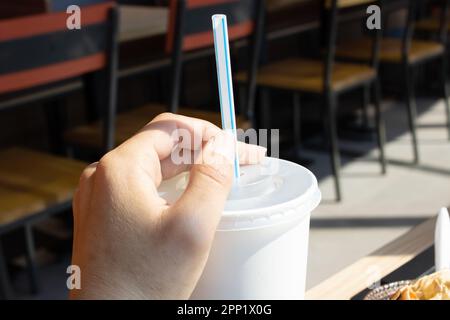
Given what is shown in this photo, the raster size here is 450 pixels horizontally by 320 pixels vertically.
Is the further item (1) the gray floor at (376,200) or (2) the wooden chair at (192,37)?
(1) the gray floor at (376,200)

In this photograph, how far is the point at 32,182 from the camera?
1.81 m

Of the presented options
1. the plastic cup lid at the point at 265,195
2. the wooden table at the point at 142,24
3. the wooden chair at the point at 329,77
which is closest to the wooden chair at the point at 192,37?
the wooden table at the point at 142,24

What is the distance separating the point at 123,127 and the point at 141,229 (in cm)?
181

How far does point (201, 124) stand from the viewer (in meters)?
0.56

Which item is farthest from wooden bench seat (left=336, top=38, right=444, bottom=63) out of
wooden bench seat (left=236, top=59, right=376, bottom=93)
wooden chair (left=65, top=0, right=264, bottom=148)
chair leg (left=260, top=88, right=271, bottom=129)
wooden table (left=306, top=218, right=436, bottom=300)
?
wooden table (left=306, top=218, right=436, bottom=300)

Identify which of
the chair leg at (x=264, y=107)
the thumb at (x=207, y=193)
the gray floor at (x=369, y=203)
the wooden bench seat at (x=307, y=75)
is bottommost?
the gray floor at (x=369, y=203)

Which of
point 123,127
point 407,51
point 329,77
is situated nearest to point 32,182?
point 123,127

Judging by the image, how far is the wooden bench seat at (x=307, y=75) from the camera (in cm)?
272

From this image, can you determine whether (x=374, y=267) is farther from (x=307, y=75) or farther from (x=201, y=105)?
(x=201, y=105)

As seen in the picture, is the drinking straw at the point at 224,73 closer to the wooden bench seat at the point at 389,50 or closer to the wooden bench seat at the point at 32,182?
the wooden bench seat at the point at 32,182

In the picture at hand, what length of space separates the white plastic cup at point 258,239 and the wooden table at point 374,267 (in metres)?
0.18
